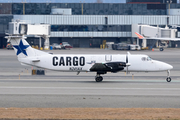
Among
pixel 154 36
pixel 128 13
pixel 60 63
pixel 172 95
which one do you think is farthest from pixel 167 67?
pixel 128 13

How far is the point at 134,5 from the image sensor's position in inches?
4306

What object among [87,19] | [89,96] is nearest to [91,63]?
[89,96]

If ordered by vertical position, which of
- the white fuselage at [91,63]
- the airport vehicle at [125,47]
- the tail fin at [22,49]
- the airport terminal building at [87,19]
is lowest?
the white fuselage at [91,63]

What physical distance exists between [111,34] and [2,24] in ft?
117

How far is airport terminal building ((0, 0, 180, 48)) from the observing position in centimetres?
10156

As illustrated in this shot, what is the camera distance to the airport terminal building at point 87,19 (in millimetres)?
101562

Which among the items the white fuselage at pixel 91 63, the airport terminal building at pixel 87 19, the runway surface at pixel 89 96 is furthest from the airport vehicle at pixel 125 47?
the runway surface at pixel 89 96

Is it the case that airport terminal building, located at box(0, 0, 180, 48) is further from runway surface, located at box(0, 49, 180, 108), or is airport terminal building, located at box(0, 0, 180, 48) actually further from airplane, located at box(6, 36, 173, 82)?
runway surface, located at box(0, 49, 180, 108)

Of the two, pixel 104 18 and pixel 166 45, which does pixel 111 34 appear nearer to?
pixel 104 18

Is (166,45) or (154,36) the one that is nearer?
(154,36)

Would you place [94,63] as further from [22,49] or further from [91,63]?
[22,49]

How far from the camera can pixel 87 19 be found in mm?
103125

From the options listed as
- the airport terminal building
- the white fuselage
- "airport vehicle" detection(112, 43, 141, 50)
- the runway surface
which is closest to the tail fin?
the white fuselage

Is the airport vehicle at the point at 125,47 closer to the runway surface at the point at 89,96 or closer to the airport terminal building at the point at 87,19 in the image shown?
the airport terminal building at the point at 87,19
